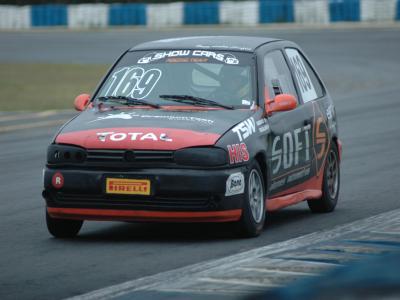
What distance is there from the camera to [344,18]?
53.2 metres

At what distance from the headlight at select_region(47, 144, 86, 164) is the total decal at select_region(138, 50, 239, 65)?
4.55 feet

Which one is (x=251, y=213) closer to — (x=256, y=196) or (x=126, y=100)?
(x=256, y=196)

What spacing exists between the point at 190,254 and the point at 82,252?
780mm

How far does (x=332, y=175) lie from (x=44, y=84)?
64.4ft

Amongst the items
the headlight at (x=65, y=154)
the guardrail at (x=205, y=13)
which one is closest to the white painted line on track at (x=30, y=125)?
the headlight at (x=65, y=154)

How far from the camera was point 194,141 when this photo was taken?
29.2ft

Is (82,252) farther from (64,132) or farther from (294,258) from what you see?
(294,258)

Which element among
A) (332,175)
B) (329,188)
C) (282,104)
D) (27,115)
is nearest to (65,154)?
(282,104)

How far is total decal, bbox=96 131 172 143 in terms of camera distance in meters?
8.93

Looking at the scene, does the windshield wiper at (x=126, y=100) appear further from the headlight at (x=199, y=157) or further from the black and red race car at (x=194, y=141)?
the headlight at (x=199, y=157)

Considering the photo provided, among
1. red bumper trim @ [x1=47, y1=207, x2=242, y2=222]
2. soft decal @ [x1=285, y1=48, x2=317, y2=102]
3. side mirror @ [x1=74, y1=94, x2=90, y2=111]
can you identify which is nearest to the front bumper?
red bumper trim @ [x1=47, y1=207, x2=242, y2=222]

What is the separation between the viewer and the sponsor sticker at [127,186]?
29.1 feet

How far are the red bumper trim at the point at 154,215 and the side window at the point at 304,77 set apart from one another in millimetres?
2150

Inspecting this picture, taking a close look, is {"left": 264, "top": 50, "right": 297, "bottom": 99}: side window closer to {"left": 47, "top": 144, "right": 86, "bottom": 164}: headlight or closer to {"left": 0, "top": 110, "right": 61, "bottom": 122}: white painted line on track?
{"left": 47, "top": 144, "right": 86, "bottom": 164}: headlight
